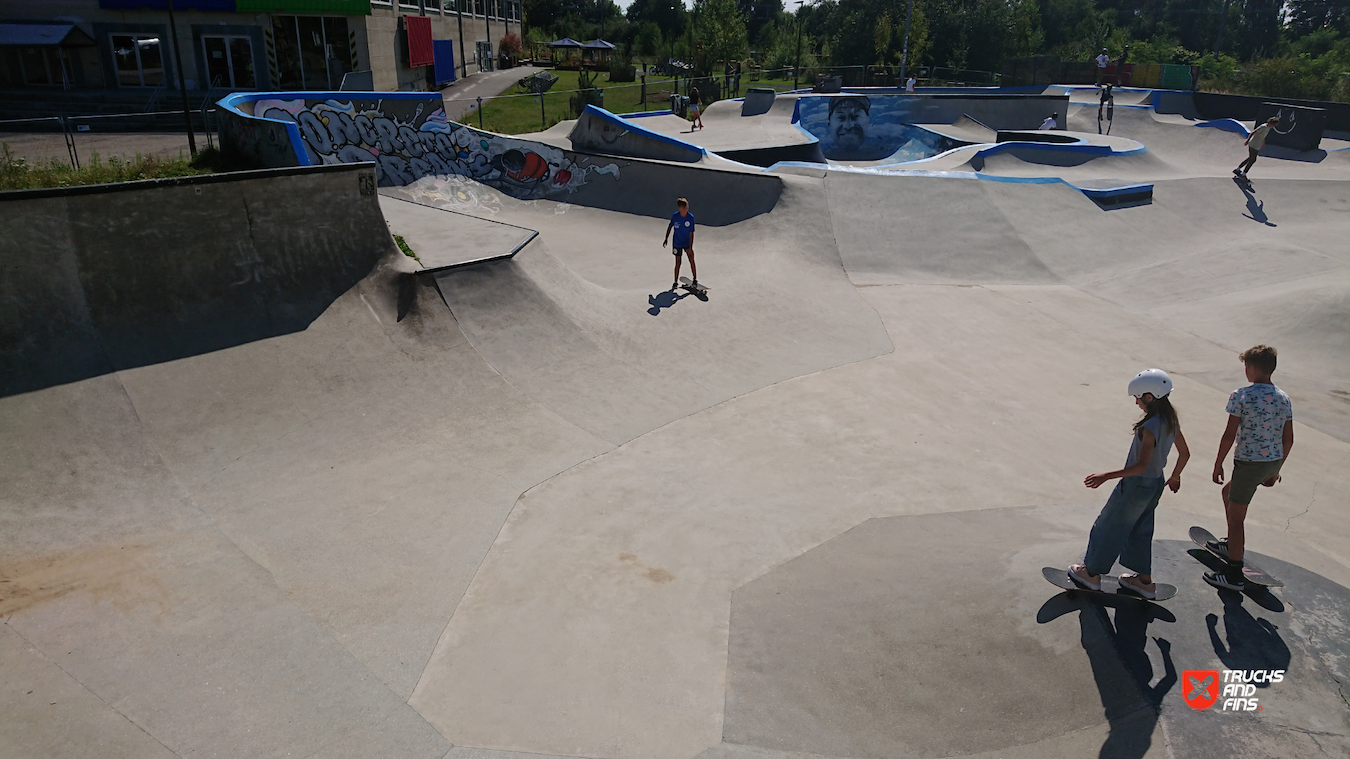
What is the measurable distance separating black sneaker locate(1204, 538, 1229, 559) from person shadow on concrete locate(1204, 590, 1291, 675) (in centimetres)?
59

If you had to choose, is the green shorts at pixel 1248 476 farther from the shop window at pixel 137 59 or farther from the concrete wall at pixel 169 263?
the shop window at pixel 137 59

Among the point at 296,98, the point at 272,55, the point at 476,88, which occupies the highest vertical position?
the point at 272,55

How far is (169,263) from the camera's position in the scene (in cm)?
778

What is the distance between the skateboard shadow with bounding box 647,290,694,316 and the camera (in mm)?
11398

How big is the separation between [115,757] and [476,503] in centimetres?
330

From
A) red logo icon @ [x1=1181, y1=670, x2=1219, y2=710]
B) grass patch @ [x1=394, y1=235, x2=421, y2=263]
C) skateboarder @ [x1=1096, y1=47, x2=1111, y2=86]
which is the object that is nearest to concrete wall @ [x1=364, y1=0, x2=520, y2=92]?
grass patch @ [x1=394, y1=235, x2=421, y2=263]

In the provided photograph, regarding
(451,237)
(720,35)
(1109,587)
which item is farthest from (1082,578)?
(720,35)

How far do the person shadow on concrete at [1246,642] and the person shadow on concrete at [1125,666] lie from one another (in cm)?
25

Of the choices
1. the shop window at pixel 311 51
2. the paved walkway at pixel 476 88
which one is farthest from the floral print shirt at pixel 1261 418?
the shop window at pixel 311 51

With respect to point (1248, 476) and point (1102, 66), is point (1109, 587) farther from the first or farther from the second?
point (1102, 66)

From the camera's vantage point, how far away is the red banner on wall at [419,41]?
136 feet

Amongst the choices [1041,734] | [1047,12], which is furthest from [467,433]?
[1047,12]

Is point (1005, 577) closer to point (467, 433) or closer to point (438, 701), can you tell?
point (438, 701)

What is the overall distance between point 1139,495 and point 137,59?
39.8 meters
